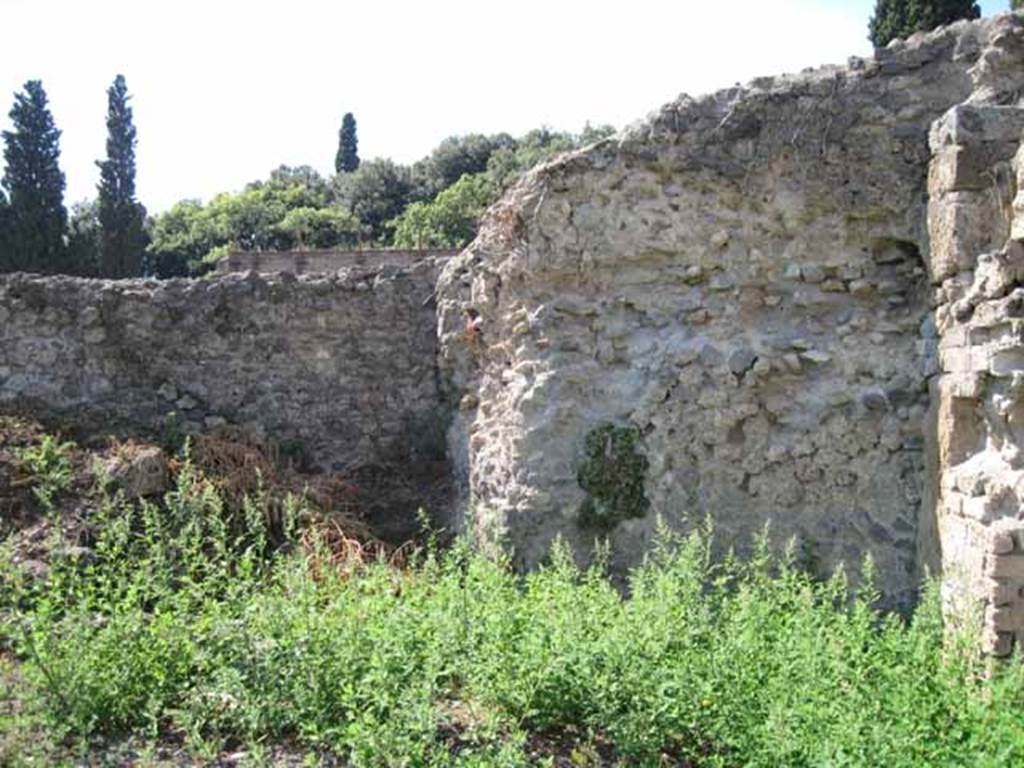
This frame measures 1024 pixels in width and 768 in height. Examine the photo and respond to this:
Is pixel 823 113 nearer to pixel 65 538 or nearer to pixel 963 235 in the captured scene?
pixel 963 235

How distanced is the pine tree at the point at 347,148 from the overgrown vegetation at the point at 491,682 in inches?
1817

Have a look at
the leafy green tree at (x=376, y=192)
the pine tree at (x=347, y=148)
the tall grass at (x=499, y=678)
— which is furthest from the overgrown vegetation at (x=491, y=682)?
the pine tree at (x=347, y=148)

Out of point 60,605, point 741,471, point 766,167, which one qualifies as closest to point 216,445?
point 60,605

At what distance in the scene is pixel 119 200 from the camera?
101ft

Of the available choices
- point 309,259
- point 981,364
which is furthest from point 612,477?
point 309,259

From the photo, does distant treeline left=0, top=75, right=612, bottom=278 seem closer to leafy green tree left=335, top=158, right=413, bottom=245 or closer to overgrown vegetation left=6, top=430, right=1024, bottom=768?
leafy green tree left=335, top=158, right=413, bottom=245

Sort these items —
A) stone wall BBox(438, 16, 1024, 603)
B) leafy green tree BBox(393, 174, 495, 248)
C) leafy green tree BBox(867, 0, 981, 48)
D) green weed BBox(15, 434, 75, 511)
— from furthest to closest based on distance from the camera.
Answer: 1. leafy green tree BBox(393, 174, 495, 248)
2. leafy green tree BBox(867, 0, 981, 48)
3. green weed BBox(15, 434, 75, 511)
4. stone wall BBox(438, 16, 1024, 603)

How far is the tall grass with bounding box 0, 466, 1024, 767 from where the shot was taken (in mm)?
3945

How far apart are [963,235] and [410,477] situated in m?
5.00

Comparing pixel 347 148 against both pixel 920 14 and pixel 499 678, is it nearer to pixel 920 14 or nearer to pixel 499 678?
pixel 920 14

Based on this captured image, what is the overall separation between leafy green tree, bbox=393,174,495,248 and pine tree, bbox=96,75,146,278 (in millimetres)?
9300

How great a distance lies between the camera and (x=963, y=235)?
5.55 m

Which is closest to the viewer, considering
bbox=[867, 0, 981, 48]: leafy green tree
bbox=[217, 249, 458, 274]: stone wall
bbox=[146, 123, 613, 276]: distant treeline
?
bbox=[217, 249, 458, 274]: stone wall

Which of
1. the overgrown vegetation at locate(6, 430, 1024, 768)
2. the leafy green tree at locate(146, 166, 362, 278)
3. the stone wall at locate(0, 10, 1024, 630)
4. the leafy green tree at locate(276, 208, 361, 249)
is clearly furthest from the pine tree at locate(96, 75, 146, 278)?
the overgrown vegetation at locate(6, 430, 1024, 768)
